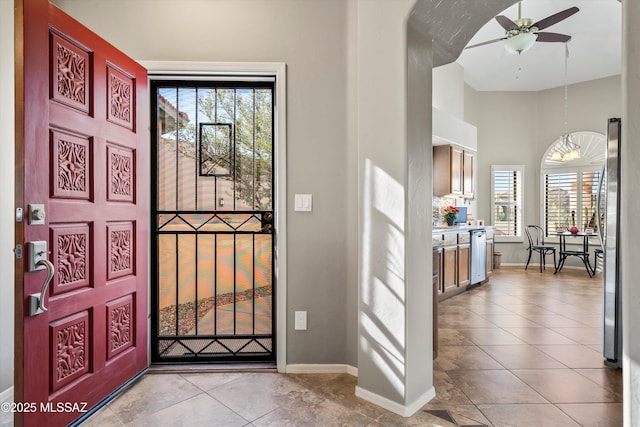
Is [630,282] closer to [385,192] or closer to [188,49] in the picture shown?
[385,192]

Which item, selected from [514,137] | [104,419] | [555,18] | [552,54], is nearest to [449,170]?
[555,18]

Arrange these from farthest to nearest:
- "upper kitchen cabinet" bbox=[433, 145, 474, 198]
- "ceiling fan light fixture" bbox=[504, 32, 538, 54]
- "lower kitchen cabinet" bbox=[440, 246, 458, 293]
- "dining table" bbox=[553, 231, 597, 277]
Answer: "dining table" bbox=[553, 231, 597, 277] → "upper kitchen cabinet" bbox=[433, 145, 474, 198] → "lower kitchen cabinet" bbox=[440, 246, 458, 293] → "ceiling fan light fixture" bbox=[504, 32, 538, 54]

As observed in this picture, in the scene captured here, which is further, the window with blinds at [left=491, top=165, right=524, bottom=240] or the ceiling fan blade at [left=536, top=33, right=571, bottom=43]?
the window with blinds at [left=491, top=165, right=524, bottom=240]

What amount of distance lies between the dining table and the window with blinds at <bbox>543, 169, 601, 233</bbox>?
0.34 meters

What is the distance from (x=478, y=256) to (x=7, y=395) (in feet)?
18.8

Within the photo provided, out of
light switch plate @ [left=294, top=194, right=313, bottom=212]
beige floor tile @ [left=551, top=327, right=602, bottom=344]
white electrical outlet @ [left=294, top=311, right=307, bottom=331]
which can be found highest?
light switch plate @ [left=294, top=194, right=313, bottom=212]

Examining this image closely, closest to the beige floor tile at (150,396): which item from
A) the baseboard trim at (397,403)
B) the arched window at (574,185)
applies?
the baseboard trim at (397,403)

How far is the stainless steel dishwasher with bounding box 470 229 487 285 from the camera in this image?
5.65 meters

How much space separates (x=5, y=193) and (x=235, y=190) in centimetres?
143

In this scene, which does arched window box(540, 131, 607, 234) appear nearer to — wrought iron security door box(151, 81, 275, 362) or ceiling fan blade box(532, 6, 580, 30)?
ceiling fan blade box(532, 6, 580, 30)

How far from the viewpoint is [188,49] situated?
2.66 metres

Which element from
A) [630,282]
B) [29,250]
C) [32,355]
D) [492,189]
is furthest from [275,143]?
[492,189]

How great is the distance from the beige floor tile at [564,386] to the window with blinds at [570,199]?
19.1 feet

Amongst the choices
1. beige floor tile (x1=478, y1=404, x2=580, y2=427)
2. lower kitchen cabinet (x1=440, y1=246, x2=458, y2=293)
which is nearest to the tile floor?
beige floor tile (x1=478, y1=404, x2=580, y2=427)
